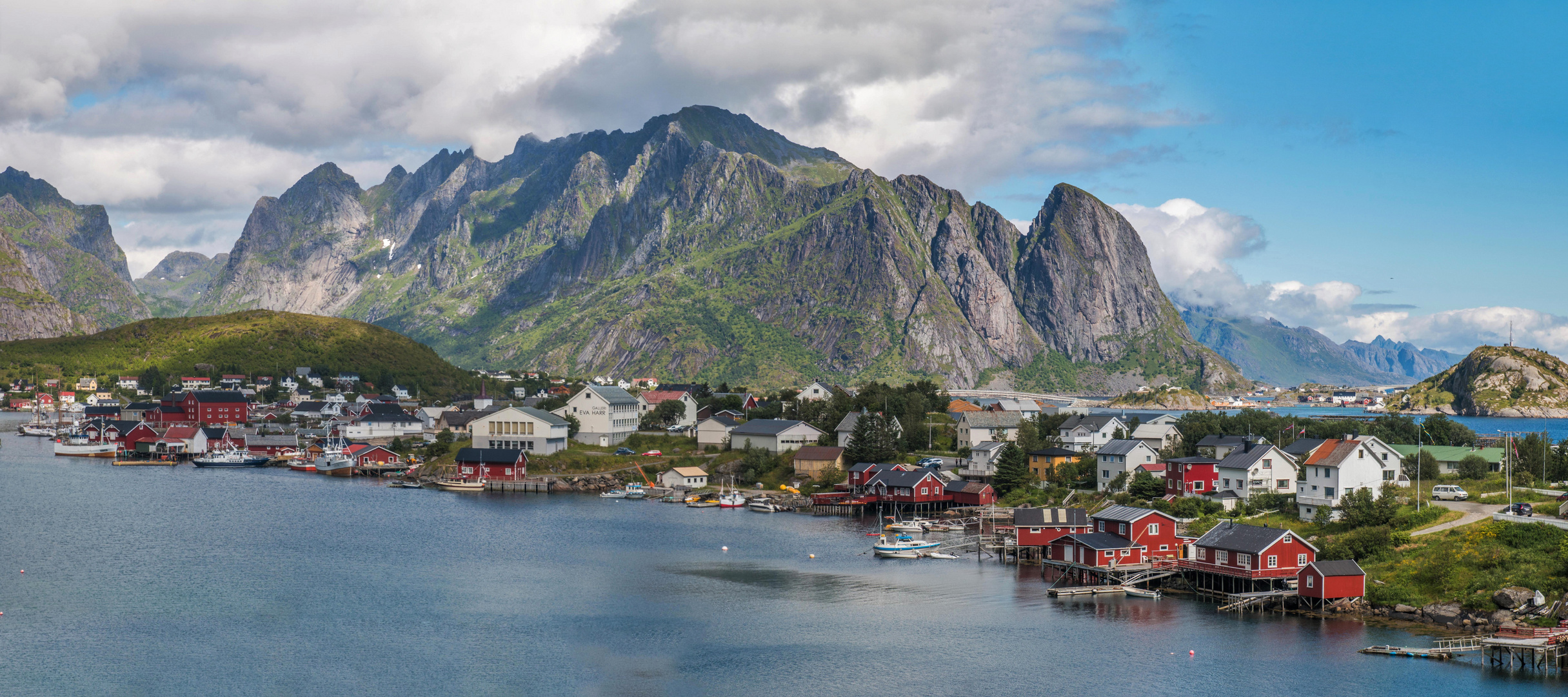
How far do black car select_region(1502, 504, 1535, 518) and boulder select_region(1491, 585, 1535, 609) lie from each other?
11957mm

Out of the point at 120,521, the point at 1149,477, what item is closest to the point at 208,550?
the point at 120,521

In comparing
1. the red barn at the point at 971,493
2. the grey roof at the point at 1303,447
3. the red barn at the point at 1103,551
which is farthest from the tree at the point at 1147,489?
the red barn at the point at 1103,551

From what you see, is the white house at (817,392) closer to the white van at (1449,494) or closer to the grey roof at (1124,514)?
the grey roof at (1124,514)

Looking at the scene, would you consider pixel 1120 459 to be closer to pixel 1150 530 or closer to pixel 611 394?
pixel 1150 530

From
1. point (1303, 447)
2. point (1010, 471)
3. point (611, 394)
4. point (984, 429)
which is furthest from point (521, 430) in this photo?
point (1303, 447)

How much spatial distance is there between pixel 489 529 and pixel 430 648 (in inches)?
A: 1324

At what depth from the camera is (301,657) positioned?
4453 cm

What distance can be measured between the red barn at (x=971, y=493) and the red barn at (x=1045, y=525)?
19.0 meters

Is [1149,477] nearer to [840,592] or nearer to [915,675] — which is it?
[840,592]

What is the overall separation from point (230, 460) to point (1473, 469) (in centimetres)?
12239

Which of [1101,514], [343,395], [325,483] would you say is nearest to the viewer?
[1101,514]

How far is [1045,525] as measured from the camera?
229ft

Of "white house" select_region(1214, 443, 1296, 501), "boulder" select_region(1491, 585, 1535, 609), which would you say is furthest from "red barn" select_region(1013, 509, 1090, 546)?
"boulder" select_region(1491, 585, 1535, 609)

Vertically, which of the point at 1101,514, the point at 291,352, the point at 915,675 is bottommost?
the point at 915,675
